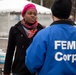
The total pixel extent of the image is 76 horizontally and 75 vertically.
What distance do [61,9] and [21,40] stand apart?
118 cm

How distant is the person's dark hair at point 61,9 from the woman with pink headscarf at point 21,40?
3.62ft

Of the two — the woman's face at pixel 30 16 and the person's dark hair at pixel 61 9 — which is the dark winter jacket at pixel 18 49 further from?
the person's dark hair at pixel 61 9

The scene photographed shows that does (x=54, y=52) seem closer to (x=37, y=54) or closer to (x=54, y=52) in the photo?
(x=54, y=52)

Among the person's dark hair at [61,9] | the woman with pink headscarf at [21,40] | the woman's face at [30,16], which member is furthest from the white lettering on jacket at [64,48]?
the woman's face at [30,16]

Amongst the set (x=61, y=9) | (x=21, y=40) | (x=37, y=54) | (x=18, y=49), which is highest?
(x=61, y=9)

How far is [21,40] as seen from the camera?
428 centimetres

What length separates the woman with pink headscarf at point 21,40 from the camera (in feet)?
14.0

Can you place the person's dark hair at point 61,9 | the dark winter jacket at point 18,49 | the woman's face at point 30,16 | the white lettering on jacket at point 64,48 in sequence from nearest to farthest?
the white lettering on jacket at point 64,48
the person's dark hair at point 61,9
the dark winter jacket at point 18,49
the woman's face at point 30,16

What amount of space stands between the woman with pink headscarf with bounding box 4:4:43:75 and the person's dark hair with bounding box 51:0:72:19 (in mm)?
1104

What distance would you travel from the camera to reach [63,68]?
3113 mm

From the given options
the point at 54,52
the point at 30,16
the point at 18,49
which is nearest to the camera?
the point at 54,52

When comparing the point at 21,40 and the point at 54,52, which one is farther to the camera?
the point at 21,40

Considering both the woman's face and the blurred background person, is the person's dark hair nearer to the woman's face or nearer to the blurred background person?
the blurred background person

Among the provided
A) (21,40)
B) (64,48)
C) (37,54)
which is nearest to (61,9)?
(64,48)
